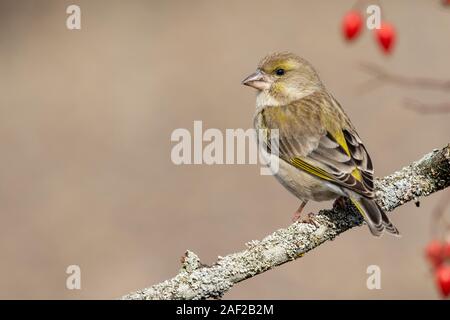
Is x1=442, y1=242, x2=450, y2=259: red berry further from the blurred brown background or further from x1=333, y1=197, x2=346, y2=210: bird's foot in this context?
the blurred brown background

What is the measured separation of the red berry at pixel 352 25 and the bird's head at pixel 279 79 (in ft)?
5.19

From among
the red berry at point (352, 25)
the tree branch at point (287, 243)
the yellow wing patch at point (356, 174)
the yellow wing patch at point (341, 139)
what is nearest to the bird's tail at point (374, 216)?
the tree branch at point (287, 243)

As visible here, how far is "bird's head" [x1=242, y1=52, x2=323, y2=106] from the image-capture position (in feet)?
24.1

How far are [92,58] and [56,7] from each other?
1152mm

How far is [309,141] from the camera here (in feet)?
21.8

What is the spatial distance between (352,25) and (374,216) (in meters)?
1.23

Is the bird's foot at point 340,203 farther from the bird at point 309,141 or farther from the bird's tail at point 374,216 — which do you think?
the bird's tail at point 374,216

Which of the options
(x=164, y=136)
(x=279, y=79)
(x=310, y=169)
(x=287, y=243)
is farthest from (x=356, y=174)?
(x=164, y=136)

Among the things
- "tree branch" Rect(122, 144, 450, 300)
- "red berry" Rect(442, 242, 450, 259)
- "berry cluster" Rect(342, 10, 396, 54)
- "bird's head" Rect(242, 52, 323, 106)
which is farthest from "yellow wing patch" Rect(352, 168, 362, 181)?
"red berry" Rect(442, 242, 450, 259)

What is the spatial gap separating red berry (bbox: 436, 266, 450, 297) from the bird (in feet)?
3.27

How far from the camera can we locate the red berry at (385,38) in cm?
547

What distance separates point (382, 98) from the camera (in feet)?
43.8

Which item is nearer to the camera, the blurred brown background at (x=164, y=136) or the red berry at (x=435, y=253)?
the red berry at (x=435, y=253)

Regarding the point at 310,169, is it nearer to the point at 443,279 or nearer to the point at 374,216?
the point at 374,216
